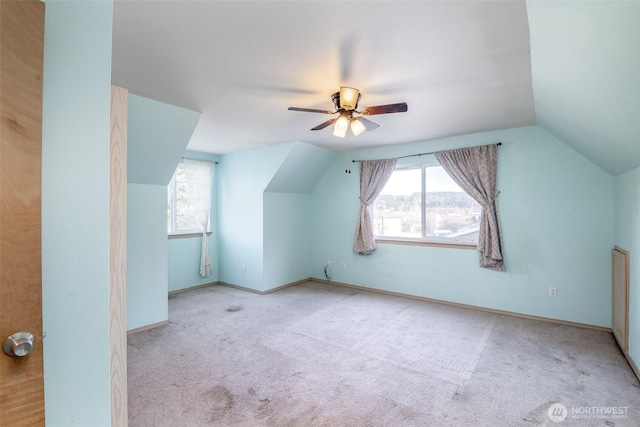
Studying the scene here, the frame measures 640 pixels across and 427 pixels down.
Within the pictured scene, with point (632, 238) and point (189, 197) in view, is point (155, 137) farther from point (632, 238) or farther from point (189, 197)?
point (632, 238)

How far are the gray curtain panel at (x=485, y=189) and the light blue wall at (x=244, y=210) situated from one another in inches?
98.9

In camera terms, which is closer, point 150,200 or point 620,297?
point 620,297

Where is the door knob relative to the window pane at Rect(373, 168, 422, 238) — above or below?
below

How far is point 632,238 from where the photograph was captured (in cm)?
260

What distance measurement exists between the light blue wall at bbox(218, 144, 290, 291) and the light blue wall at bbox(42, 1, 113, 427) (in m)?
3.52

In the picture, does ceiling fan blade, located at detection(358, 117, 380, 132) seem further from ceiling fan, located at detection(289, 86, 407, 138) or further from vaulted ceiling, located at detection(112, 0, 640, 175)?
vaulted ceiling, located at detection(112, 0, 640, 175)

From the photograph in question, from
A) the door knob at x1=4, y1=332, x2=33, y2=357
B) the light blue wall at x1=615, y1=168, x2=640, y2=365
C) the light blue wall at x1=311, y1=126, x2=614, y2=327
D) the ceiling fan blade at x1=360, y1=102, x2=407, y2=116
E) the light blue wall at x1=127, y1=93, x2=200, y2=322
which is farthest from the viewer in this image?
the light blue wall at x1=311, y1=126, x2=614, y2=327

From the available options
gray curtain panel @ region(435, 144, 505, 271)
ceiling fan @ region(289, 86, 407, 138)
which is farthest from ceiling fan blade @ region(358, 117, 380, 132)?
gray curtain panel @ region(435, 144, 505, 271)

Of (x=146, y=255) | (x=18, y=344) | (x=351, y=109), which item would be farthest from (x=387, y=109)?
(x=146, y=255)

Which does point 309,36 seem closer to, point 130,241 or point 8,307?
point 8,307

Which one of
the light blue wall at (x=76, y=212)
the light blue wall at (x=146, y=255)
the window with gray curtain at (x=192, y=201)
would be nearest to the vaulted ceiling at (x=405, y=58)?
the light blue wall at (x=76, y=212)

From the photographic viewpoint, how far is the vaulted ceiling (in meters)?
1.49

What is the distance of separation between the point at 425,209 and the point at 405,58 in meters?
2.86

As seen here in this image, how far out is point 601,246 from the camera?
3.33 m
